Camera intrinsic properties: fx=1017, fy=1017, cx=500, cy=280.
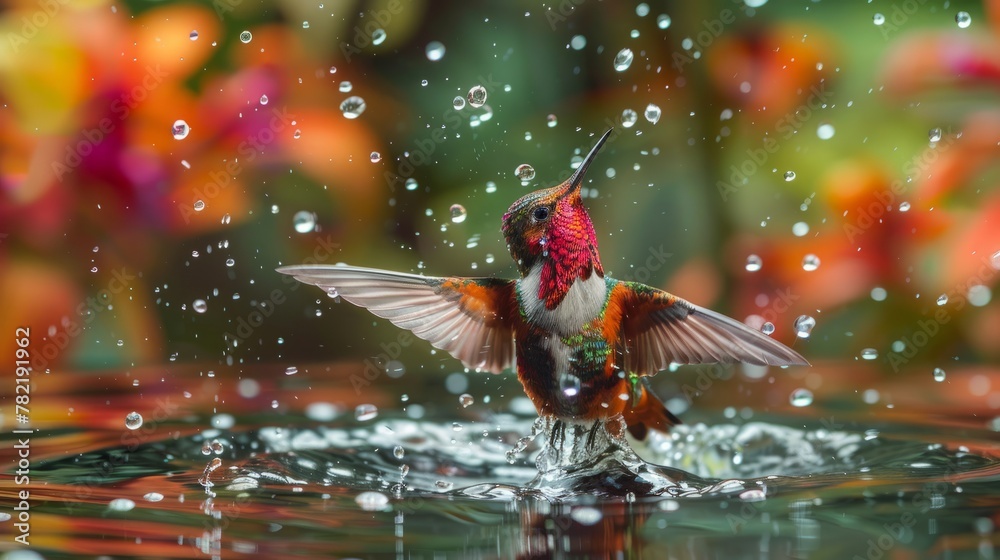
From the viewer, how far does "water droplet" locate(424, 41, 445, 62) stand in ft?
10.2

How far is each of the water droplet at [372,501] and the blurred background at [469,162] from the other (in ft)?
4.50

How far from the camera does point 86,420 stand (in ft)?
6.93

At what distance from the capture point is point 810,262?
2834 millimetres

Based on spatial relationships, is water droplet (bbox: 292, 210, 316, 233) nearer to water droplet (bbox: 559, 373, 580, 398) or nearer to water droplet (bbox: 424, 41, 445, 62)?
water droplet (bbox: 424, 41, 445, 62)

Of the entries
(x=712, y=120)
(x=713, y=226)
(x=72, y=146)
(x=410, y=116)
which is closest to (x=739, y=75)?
(x=712, y=120)

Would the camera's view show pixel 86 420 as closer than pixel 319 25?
Yes

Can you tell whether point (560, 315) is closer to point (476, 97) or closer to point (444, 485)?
point (444, 485)

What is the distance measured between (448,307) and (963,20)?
1.96m

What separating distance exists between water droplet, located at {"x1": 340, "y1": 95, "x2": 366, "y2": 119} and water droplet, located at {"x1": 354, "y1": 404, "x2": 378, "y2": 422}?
1004mm

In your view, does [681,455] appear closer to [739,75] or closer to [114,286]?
[739,75]

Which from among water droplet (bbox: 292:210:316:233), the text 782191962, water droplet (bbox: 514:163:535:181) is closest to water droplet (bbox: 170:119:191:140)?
water droplet (bbox: 292:210:316:233)

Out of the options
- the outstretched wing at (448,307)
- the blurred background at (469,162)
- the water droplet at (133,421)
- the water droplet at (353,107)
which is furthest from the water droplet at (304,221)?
the outstretched wing at (448,307)

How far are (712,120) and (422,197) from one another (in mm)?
916

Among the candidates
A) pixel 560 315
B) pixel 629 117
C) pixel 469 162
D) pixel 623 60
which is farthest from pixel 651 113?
pixel 560 315
